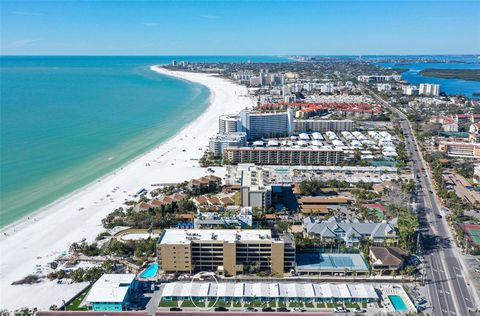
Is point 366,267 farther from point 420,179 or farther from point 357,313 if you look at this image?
point 420,179

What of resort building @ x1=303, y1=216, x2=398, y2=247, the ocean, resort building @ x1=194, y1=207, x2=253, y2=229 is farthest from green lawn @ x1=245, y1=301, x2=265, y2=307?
the ocean

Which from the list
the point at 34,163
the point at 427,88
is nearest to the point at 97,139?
the point at 34,163

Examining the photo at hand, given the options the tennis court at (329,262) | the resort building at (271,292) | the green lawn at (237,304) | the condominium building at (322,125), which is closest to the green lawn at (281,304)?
the resort building at (271,292)

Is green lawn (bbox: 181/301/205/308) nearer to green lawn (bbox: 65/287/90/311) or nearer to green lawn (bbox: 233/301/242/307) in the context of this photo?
green lawn (bbox: 233/301/242/307)

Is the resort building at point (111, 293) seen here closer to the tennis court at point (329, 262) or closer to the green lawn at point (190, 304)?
the green lawn at point (190, 304)

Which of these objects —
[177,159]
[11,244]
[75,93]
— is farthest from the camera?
[75,93]

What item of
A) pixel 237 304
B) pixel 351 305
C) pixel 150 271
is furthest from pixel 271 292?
pixel 150 271

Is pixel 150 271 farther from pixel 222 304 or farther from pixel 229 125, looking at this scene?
pixel 229 125
